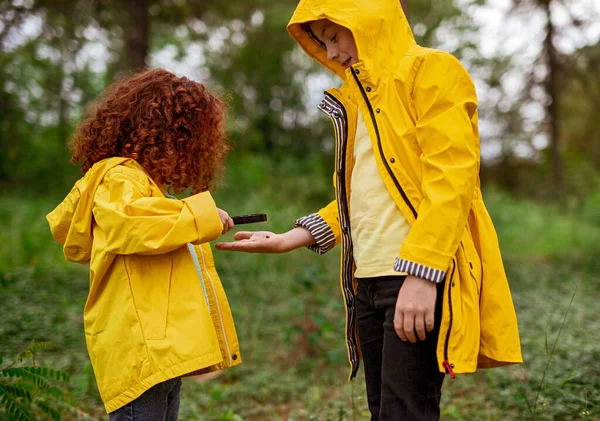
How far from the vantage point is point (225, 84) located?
46.2 ft

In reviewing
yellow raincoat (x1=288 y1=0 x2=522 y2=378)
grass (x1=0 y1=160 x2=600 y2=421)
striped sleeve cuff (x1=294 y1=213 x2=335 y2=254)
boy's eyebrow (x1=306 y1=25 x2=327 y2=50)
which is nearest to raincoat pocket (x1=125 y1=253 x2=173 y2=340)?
striped sleeve cuff (x1=294 y1=213 x2=335 y2=254)

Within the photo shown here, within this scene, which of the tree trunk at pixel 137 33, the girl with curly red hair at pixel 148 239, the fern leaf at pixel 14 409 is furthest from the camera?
the tree trunk at pixel 137 33

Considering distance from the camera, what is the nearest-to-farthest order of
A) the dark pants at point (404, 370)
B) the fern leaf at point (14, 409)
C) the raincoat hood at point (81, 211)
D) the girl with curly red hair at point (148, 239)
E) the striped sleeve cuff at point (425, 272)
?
the striped sleeve cuff at point (425, 272)
the dark pants at point (404, 370)
the girl with curly red hair at point (148, 239)
the raincoat hood at point (81, 211)
the fern leaf at point (14, 409)

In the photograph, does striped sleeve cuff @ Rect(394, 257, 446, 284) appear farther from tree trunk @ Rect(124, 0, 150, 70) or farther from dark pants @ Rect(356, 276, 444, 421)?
tree trunk @ Rect(124, 0, 150, 70)

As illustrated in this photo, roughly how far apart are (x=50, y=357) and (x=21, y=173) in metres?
7.38

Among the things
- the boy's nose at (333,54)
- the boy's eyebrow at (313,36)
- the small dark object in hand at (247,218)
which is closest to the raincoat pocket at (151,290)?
the small dark object in hand at (247,218)

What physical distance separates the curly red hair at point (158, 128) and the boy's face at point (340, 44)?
56 centimetres

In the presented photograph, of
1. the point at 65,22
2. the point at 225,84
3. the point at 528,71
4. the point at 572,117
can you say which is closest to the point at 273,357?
the point at 65,22

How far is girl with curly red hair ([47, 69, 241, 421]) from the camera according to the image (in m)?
2.21

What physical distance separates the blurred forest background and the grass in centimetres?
2

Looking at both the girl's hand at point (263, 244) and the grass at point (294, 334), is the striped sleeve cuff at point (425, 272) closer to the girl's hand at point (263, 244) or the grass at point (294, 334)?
the girl's hand at point (263, 244)

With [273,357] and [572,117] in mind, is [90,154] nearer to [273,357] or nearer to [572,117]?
[273,357]

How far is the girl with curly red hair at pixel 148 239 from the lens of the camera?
2211mm

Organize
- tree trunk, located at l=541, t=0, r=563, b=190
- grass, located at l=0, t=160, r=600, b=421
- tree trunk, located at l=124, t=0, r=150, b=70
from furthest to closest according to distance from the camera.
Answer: tree trunk, located at l=541, t=0, r=563, b=190 < tree trunk, located at l=124, t=0, r=150, b=70 < grass, located at l=0, t=160, r=600, b=421
